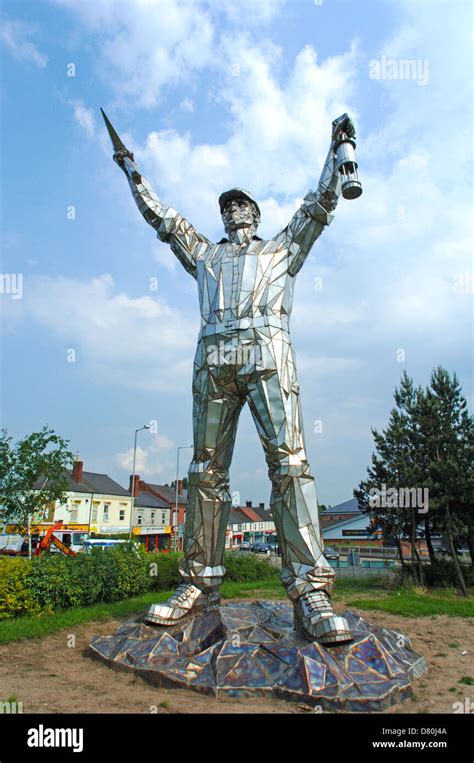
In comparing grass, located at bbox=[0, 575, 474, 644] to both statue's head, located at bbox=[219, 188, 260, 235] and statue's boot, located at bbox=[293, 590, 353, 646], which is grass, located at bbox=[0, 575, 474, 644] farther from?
statue's head, located at bbox=[219, 188, 260, 235]

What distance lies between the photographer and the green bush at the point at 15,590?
7.47 m

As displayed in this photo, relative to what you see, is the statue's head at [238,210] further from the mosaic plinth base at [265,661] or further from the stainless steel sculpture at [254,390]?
the mosaic plinth base at [265,661]

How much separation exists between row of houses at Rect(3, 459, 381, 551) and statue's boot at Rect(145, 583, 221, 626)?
1976cm

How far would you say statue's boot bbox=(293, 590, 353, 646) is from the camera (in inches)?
179

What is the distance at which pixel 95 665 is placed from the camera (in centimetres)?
509

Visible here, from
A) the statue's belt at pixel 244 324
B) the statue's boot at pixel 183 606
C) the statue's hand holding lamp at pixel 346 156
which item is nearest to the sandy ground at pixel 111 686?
the statue's boot at pixel 183 606

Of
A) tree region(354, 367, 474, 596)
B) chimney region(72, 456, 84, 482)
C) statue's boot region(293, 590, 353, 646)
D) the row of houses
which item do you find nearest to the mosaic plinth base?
statue's boot region(293, 590, 353, 646)

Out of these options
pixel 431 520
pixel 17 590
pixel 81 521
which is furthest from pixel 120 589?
pixel 81 521

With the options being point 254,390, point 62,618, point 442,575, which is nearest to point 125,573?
point 62,618

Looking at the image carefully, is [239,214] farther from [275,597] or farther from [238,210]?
[275,597]

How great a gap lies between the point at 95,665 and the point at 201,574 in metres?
1.45

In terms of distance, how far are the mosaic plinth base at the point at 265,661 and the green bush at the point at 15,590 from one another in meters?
2.85

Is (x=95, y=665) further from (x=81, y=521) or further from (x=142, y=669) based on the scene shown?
(x=81, y=521)
